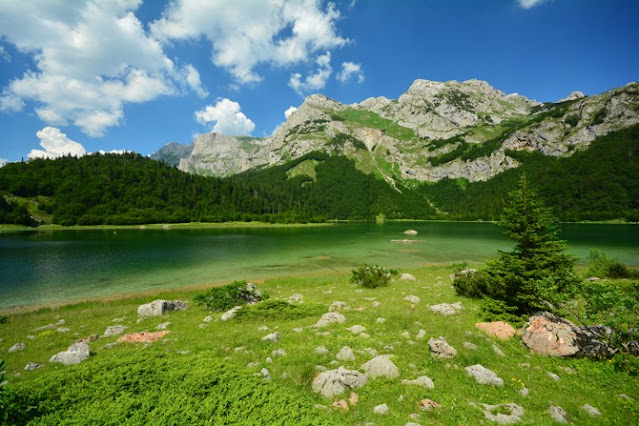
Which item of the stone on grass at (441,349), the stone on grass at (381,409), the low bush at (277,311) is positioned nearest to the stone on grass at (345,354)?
the stone on grass at (381,409)

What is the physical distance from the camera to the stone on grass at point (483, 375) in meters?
9.60

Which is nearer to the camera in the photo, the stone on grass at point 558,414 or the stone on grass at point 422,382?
the stone on grass at point 558,414

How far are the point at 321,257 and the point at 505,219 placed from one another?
4487 cm

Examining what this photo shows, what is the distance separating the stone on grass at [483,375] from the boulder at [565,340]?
3.94 m

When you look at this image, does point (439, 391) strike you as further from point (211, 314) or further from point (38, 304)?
point (38, 304)

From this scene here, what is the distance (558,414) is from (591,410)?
1286 mm

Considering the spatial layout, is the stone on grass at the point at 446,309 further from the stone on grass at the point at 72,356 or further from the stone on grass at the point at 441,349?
the stone on grass at the point at 72,356

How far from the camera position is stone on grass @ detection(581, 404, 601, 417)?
8047mm

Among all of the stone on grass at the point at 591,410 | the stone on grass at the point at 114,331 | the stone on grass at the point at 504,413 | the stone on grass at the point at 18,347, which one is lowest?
the stone on grass at the point at 114,331

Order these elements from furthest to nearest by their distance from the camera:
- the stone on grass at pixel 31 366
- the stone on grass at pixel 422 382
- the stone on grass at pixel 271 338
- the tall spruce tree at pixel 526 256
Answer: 1. the tall spruce tree at pixel 526 256
2. the stone on grass at pixel 271 338
3. the stone on grass at pixel 31 366
4. the stone on grass at pixel 422 382

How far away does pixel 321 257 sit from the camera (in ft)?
198

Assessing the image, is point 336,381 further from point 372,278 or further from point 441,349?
point 372,278

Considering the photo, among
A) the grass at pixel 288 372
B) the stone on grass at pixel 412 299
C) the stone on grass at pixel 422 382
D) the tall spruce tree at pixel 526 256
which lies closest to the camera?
the grass at pixel 288 372

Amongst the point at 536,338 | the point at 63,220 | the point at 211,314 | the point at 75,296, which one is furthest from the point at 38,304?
A: the point at 63,220
